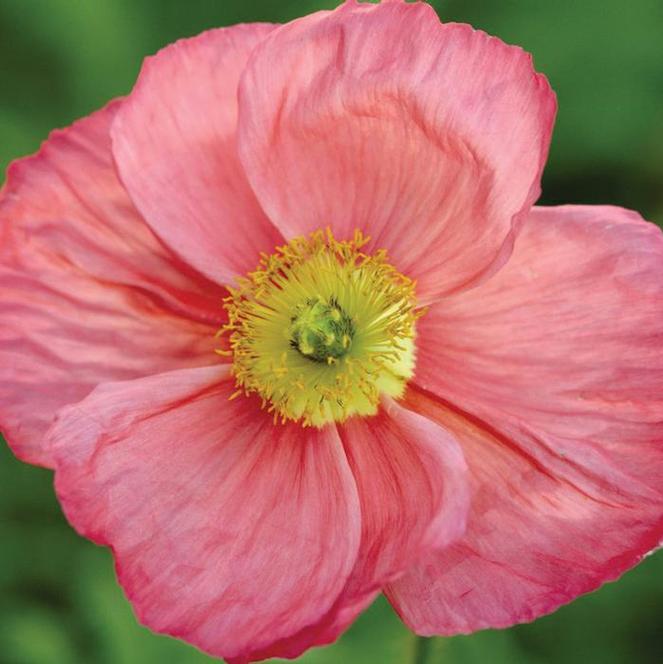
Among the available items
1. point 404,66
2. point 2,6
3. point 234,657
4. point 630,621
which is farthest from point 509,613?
point 2,6

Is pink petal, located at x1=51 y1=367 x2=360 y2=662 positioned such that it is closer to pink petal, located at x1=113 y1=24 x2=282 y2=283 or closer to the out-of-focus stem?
pink petal, located at x1=113 y1=24 x2=282 y2=283

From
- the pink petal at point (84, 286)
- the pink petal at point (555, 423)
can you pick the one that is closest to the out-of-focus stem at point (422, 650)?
the pink petal at point (555, 423)

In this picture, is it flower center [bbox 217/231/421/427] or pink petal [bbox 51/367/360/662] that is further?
flower center [bbox 217/231/421/427]

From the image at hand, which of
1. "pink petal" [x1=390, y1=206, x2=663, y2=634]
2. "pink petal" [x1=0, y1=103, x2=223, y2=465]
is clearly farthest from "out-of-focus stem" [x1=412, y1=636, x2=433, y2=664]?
"pink petal" [x1=0, y1=103, x2=223, y2=465]

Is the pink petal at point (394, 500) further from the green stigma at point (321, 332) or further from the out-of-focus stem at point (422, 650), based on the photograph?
the out-of-focus stem at point (422, 650)

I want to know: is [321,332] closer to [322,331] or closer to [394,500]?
[322,331]

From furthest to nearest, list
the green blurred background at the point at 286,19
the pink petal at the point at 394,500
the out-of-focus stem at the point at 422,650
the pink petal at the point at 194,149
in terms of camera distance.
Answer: the green blurred background at the point at 286,19
the out-of-focus stem at the point at 422,650
the pink petal at the point at 194,149
the pink petal at the point at 394,500

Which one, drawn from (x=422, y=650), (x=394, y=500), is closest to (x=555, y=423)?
(x=394, y=500)
